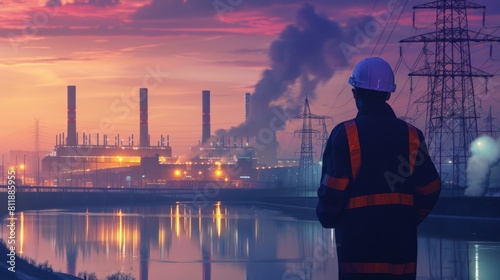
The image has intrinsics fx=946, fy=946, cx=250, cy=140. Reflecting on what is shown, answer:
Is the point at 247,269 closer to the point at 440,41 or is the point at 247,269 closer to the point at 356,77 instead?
the point at 356,77

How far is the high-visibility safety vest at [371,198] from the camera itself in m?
4.43

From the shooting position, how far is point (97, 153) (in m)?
172

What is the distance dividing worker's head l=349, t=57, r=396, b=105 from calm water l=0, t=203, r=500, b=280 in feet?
49.2

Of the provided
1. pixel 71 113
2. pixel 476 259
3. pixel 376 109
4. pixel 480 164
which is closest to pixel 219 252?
pixel 476 259

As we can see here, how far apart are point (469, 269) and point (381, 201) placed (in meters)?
17.2

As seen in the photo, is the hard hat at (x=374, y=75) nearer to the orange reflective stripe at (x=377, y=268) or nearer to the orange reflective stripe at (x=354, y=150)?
the orange reflective stripe at (x=354, y=150)

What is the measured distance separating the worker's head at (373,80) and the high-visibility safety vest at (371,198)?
0.16 meters

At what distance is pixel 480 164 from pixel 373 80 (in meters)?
53.2

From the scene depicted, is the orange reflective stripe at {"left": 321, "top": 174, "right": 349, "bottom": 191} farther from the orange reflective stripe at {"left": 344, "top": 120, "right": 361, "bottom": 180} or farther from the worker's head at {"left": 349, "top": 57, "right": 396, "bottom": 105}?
the worker's head at {"left": 349, "top": 57, "right": 396, "bottom": 105}

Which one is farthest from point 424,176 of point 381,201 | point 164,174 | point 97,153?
point 97,153

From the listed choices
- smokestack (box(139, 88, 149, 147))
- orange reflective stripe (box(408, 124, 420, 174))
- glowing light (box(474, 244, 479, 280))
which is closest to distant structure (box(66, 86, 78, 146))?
smokestack (box(139, 88, 149, 147))

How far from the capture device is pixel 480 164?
5619 centimetres

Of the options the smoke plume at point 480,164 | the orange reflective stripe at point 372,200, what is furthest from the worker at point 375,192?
the smoke plume at point 480,164

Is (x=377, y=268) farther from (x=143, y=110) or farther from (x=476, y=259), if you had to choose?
(x=143, y=110)
